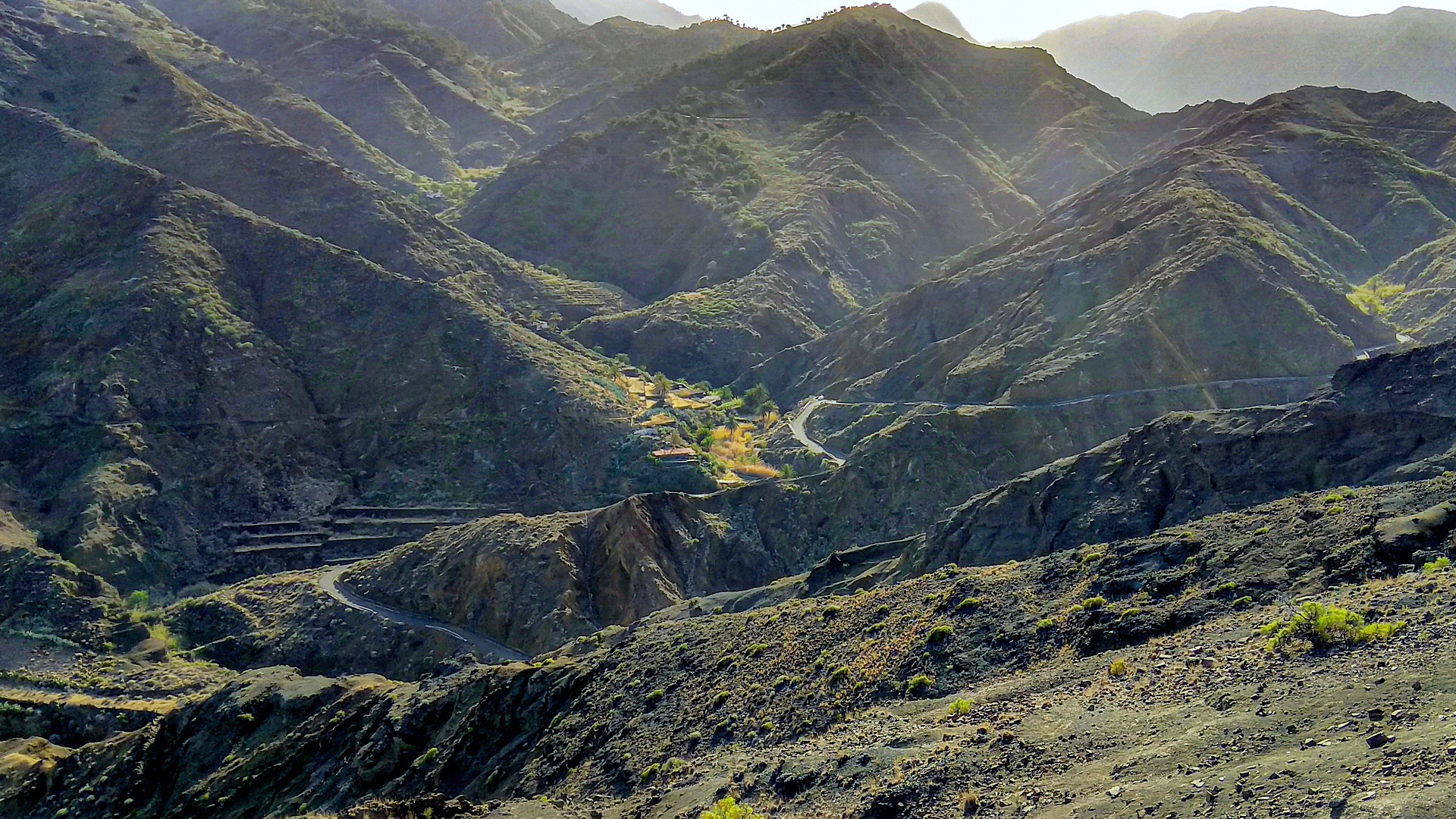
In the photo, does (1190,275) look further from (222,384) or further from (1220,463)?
(222,384)

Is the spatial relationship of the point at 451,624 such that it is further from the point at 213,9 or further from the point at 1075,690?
the point at 213,9

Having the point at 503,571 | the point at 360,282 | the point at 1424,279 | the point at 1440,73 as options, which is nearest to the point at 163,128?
the point at 360,282

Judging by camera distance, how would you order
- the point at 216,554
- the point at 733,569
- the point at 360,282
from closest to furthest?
the point at 733,569, the point at 216,554, the point at 360,282

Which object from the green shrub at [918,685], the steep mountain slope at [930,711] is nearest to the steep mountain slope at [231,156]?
the steep mountain slope at [930,711]

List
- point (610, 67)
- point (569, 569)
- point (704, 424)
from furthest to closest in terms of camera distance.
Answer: point (610, 67), point (704, 424), point (569, 569)

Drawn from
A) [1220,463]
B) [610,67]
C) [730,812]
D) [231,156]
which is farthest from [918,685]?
[610,67]

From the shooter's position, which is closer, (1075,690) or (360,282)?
(1075,690)

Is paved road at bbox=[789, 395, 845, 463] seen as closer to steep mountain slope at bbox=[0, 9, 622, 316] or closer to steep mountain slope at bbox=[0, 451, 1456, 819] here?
steep mountain slope at bbox=[0, 9, 622, 316]
